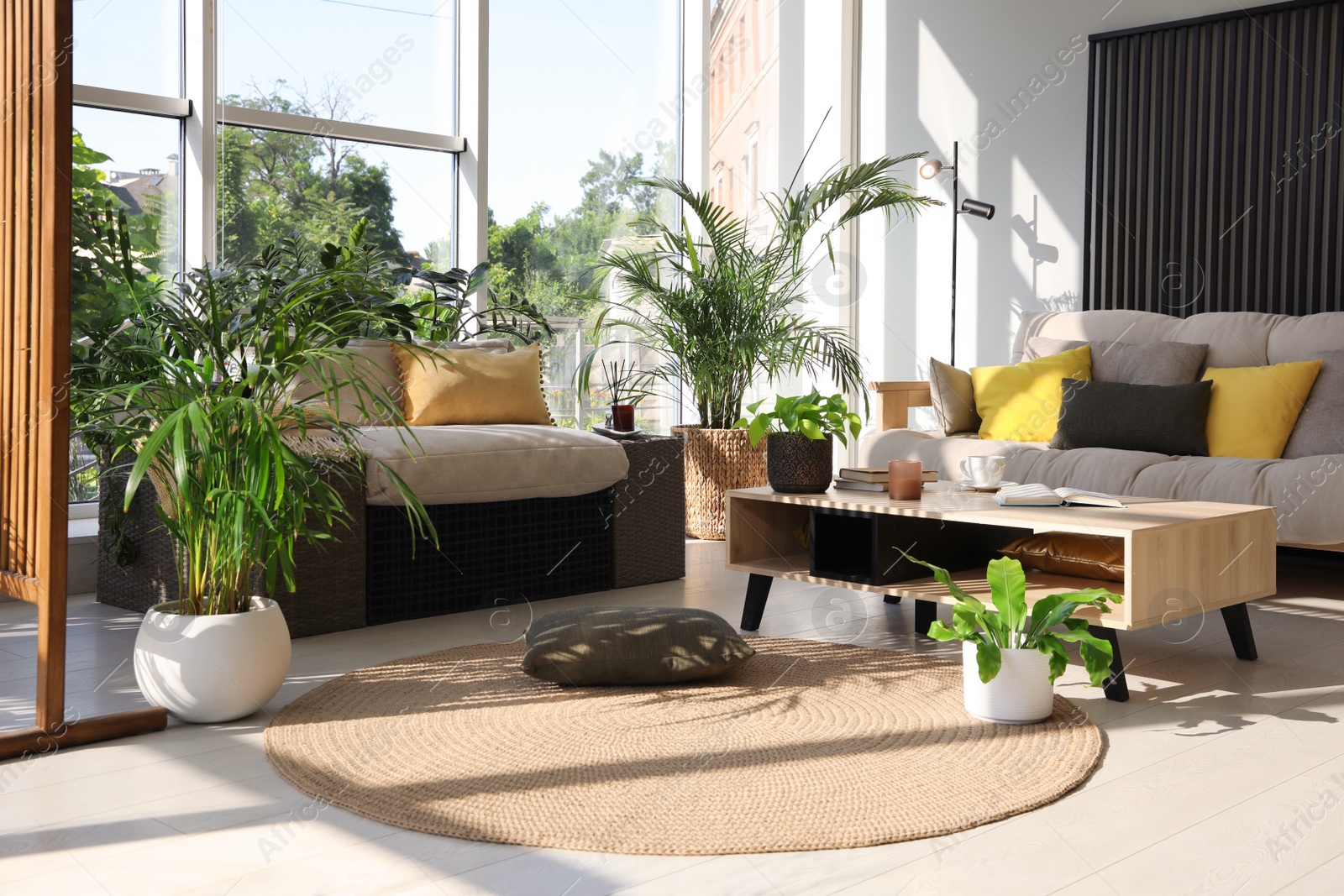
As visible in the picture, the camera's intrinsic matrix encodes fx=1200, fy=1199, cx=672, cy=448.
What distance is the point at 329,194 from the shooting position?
15.8ft

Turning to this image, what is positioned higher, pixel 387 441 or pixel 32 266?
pixel 32 266

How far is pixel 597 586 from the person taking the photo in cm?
388

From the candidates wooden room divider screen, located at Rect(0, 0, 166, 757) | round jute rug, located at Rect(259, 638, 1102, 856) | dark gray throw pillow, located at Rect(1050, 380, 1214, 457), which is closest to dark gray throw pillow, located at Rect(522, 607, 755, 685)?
round jute rug, located at Rect(259, 638, 1102, 856)

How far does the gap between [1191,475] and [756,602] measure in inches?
63.0

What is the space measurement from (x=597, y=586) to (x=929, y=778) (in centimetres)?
197

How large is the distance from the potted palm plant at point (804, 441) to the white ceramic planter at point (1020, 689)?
0.94m

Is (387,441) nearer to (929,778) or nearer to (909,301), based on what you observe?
(929,778)

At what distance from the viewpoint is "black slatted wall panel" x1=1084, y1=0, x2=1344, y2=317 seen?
15.6ft

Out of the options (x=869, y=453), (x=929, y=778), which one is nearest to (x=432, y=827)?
(x=929, y=778)

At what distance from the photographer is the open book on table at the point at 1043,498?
286cm

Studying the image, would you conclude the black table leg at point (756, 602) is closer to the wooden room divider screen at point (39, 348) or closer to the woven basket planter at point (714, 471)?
the wooden room divider screen at point (39, 348)

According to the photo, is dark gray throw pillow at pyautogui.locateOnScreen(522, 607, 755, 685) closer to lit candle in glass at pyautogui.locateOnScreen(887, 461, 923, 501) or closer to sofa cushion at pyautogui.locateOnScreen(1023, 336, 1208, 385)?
lit candle in glass at pyautogui.locateOnScreen(887, 461, 923, 501)

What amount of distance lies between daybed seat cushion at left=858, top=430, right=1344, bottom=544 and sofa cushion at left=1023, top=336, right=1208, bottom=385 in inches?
14.8

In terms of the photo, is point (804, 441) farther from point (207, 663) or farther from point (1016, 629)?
point (207, 663)
